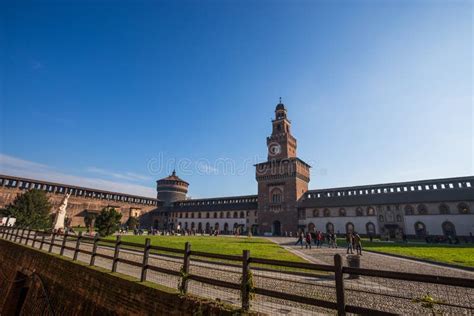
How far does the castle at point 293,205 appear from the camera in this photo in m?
34.6

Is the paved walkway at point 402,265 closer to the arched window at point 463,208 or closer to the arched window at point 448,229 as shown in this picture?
the arched window at point 448,229

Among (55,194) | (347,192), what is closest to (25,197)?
(55,194)

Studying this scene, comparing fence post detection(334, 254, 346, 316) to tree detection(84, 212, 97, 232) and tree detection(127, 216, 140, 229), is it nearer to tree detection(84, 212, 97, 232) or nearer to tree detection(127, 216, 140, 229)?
tree detection(84, 212, 97, 232)

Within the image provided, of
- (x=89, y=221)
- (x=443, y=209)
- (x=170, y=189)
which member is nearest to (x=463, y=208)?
(x=443, y=209)

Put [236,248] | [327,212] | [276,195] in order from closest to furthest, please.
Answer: [236,248]
[327,212]
[276,195]

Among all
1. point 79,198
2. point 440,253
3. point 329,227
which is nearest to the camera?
point 440,253

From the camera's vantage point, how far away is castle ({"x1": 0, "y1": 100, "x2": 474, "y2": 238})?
3459 centimetres

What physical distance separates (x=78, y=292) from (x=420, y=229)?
1630 inches

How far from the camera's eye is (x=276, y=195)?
46.6 meters

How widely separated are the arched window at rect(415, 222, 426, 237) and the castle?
0.37ft

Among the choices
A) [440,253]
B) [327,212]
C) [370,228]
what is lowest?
[440,253]

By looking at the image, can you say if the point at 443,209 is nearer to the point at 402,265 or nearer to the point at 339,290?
the point at 402,265

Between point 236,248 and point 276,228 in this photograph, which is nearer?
point 236,248

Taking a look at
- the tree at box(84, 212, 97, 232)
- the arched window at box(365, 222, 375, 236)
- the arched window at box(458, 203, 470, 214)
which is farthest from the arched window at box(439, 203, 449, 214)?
the tree at box(84, 212, 97, 232)
